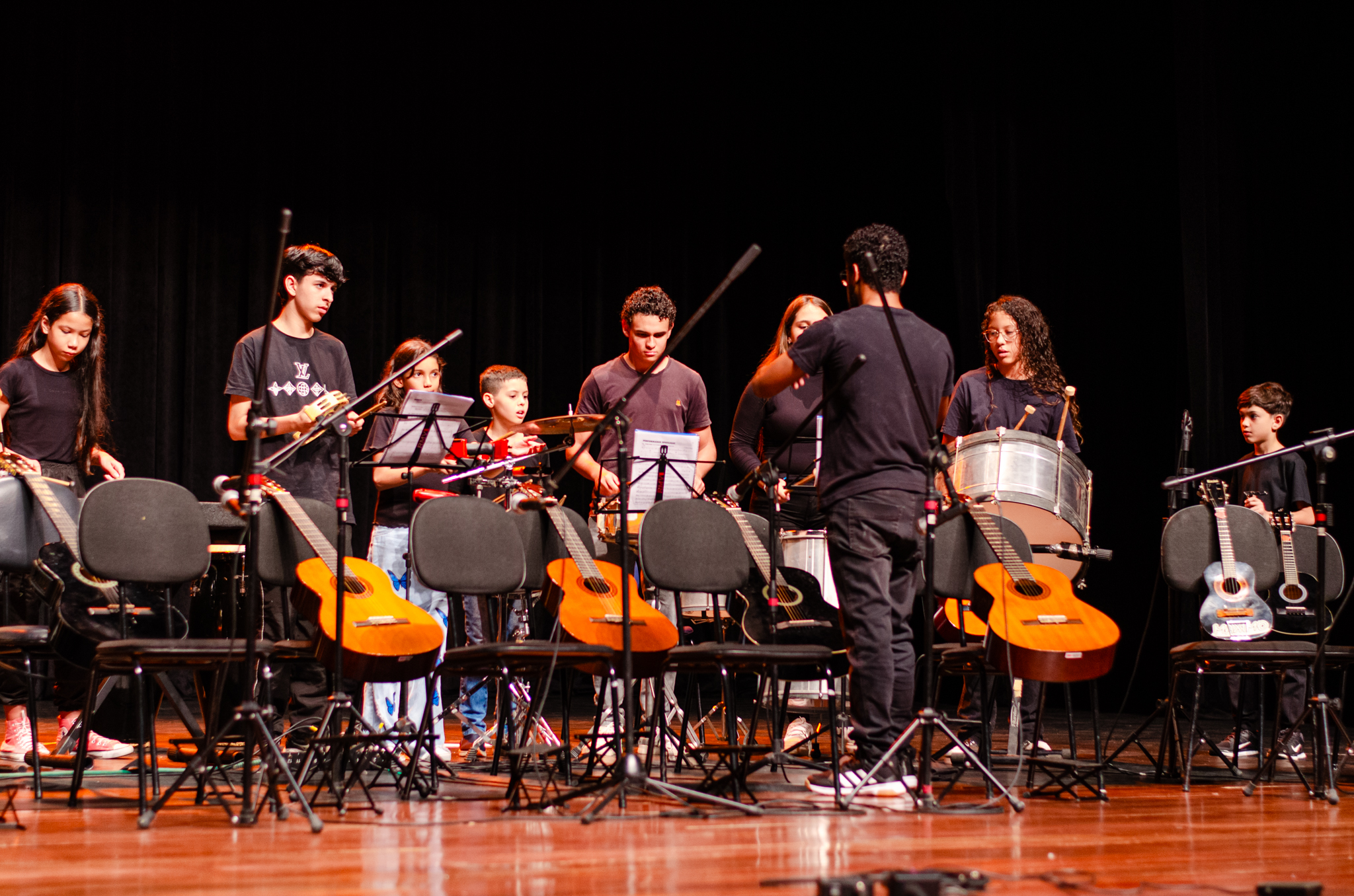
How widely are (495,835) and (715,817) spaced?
63cm

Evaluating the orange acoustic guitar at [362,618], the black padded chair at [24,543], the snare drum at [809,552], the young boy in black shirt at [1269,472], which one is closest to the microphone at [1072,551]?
the snare drum at [809,552]

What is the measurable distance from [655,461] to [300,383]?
1348 mm

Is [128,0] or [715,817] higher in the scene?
[128,0]

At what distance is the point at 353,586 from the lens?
4.14 meters

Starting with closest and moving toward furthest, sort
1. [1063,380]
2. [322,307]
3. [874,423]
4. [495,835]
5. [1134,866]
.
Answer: [1134,866] → [495,835] → [874,423] → [322,307] → [1063,380]

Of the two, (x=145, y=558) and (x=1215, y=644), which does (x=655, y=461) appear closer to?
(x=145, y=558)

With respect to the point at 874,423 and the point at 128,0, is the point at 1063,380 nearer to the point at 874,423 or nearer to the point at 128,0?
the point at 874,423

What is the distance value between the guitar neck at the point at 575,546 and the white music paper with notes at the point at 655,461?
1.09 ft

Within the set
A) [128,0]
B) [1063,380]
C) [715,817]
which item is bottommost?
[715,817]

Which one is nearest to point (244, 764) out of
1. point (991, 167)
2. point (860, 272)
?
point (860, 272)

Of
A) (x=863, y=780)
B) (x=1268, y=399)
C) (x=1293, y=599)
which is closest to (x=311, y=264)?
(x=863, y=780)

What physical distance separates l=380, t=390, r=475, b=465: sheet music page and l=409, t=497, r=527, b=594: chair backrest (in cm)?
23

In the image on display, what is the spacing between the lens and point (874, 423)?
13.0 ft

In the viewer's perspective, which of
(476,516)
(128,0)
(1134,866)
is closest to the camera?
(1134,866)
